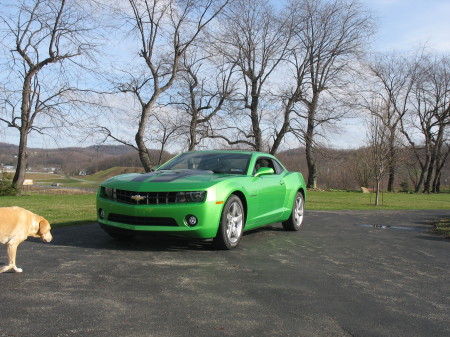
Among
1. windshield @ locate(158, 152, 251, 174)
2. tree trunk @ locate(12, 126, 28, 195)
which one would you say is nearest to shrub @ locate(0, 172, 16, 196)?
tree trunk @ locate(12, 126, 28, 195)

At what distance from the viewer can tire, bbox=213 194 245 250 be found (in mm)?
5668

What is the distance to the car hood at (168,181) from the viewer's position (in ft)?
18.2

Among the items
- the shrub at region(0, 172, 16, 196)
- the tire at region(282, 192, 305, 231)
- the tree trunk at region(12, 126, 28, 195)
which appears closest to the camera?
the tire at region(282, 192, 305, 231)

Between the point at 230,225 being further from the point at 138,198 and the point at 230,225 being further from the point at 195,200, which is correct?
the point at 138,198

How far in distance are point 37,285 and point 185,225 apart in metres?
2.03

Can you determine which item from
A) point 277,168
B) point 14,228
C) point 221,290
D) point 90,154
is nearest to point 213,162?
point 277,168

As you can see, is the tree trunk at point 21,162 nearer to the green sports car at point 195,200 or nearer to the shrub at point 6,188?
the shrub at point 6,188

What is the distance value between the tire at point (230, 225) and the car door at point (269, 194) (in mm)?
584

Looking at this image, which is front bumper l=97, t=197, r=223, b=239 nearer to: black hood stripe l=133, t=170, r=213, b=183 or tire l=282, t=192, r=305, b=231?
black hood stripe l=133, t=170, r=213, b=183

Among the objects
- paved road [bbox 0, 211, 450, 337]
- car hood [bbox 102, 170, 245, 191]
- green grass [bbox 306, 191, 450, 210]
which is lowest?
paved road [bbox 0, 211, 450, 337]

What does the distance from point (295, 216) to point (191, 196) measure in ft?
11.1

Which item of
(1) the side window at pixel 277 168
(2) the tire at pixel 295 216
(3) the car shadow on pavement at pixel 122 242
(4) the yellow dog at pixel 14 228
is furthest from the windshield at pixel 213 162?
(4) the yellow dog at pixel 14 228

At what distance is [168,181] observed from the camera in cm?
569

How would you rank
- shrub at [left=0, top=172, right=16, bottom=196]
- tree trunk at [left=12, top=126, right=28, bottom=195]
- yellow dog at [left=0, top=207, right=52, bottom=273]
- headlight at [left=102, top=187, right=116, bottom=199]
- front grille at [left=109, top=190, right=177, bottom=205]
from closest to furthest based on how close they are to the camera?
yellow dog at [left=0, top=207, right=52, bottom=273]
front grille at [left=109, top=190, right=177, bottom=205]
headlight at [left=102, top=187, right=116, bottom=199]
shrub at [left=0, top=172, right=16, bottom=196]
tree trunk at [left=12, top=126, right=28, bottom=195]
